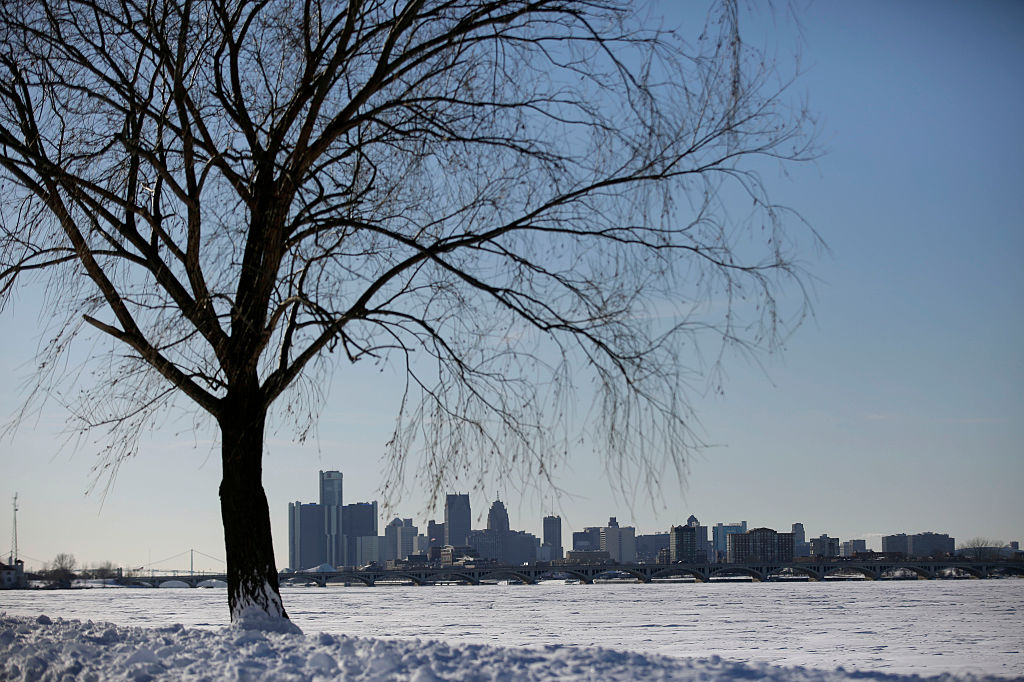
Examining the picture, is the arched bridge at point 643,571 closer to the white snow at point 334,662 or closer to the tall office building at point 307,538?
the tall office building at point 307,538

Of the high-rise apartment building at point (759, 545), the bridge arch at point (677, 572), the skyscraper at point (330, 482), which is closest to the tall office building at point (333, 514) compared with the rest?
the skyscraper at point (330, 482)

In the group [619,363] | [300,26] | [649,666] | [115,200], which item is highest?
[300,26]

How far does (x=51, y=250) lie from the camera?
23.4 ft

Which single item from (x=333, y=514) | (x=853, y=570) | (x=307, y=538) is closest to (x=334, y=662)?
(x=333, y=514)

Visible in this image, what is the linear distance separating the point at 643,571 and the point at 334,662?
87985 mm

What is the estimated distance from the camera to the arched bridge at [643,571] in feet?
269

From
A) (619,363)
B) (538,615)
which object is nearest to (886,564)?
(538,615)

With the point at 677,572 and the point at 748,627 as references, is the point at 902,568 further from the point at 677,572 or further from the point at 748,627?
the point at 748,627

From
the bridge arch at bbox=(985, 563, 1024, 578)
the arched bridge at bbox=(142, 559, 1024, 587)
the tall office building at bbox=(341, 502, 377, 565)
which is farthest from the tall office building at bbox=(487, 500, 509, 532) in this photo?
the bridge arch at bbox=(985, 563, 1024, 578)

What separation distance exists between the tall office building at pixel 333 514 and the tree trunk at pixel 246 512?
1.21 meters

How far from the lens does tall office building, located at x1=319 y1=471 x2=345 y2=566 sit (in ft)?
31.3

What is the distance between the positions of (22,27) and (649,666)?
638 centimetres

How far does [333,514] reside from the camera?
133 feet

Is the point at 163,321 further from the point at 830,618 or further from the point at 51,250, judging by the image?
the point at 830,618
